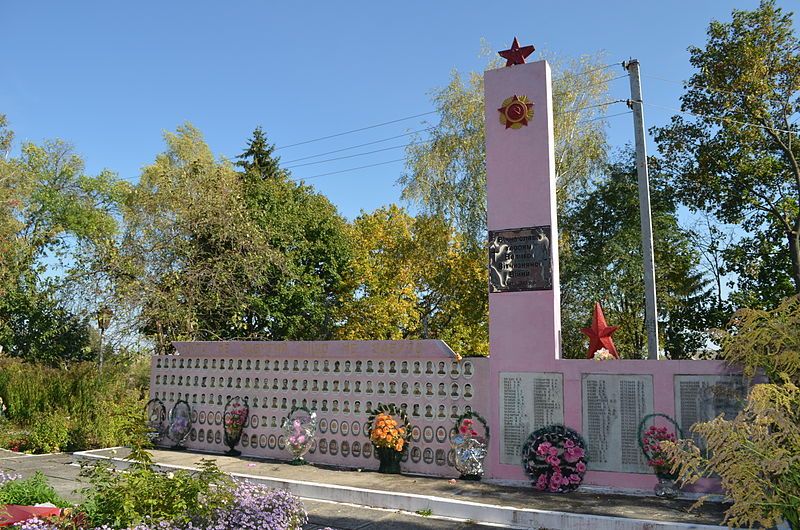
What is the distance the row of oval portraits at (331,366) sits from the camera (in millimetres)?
10047

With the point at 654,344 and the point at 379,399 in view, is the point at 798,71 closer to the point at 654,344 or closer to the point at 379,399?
the point at 654,344

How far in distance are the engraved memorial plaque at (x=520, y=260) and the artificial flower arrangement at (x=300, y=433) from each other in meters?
3.82

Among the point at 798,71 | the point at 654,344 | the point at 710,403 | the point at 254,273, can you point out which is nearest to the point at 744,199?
the point at 798,71

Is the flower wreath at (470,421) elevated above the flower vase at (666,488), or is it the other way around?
the flower wreath at (470,421)

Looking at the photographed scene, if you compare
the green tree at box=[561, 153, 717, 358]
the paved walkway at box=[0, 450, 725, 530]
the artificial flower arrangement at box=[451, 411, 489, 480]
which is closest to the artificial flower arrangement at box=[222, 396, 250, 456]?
the paved walkway at box=[0, 450, 725, 530]

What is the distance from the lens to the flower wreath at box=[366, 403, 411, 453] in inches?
391

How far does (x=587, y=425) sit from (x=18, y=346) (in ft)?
71.9

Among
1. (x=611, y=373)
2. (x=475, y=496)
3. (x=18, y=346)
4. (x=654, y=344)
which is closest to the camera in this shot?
(x=475, y=496)

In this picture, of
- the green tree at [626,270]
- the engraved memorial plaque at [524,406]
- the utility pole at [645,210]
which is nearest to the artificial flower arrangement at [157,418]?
the engraved memorial plaque at [524,406]

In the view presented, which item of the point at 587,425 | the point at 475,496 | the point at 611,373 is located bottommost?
the point at 475,496

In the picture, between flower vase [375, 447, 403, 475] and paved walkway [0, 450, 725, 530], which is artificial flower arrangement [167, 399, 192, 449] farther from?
flower vase [375, 447, 403, 475]

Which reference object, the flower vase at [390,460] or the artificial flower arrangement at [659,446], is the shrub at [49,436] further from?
the artificial flower arrangement at [659,446]

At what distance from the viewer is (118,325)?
650 inches

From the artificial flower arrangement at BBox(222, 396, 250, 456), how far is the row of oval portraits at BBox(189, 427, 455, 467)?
0.53 ft
